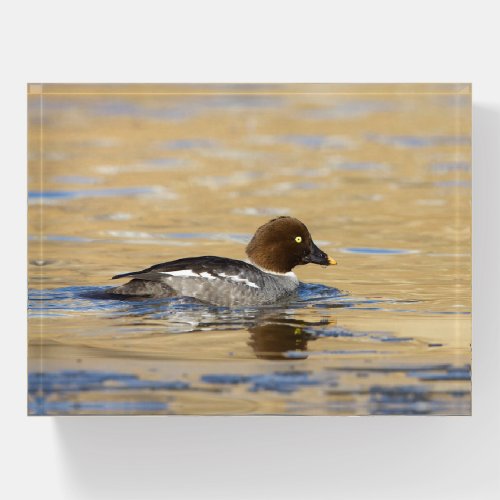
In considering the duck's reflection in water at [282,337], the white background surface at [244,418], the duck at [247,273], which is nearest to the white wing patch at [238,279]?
the duck at [247,273]

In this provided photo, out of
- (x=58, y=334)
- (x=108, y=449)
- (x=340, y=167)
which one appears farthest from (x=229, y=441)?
(x=340, y=167)

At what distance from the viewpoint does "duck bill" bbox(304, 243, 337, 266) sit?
721 centimetres

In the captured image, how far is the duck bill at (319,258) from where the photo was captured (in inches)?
284

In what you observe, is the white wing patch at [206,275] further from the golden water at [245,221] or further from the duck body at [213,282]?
the golden water at [245,221]

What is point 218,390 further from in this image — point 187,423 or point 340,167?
point 340,167

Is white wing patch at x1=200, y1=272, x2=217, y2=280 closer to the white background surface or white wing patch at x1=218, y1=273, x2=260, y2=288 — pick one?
white wing patch at x1=218, y1=273, x2=260, y2=288

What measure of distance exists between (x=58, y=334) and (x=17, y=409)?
0.54m

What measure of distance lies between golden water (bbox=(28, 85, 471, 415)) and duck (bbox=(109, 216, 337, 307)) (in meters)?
0.16

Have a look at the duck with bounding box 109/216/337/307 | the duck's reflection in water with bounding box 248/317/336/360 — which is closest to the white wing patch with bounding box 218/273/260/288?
the duck with bounding box 109/216/337/307

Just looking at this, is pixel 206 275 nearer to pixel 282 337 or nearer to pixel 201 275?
pixel 201 275

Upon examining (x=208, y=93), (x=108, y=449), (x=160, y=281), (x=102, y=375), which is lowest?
(x=108, y=449)

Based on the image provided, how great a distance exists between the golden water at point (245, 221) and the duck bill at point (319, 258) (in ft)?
0.93

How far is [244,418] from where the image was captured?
6.87m

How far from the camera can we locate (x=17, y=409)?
22.7ft
